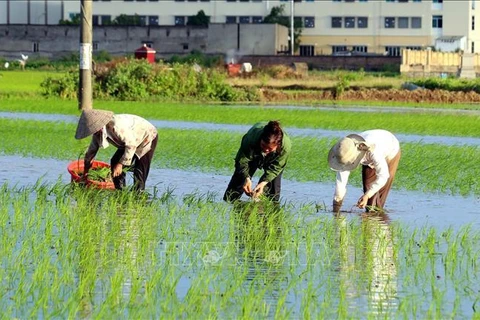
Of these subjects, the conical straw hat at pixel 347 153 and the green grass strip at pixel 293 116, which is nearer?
the conical straw hat at pixel 347 153

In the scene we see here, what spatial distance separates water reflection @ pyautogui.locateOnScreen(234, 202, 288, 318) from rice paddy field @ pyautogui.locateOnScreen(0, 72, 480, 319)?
0.02 m

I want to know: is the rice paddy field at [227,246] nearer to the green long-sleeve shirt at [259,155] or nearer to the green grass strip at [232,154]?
the green grass strip at [232,154]

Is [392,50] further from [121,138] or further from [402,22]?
[121,138]

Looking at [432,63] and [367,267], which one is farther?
[432,63]

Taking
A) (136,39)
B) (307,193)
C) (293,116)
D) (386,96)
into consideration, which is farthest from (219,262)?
(136,39)

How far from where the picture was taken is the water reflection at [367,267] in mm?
8203

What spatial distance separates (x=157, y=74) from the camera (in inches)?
1583

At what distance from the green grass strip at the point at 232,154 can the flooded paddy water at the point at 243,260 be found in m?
2.08

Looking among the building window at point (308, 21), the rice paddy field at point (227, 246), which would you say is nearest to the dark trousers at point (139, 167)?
the rice paddy field at point (227, 246)

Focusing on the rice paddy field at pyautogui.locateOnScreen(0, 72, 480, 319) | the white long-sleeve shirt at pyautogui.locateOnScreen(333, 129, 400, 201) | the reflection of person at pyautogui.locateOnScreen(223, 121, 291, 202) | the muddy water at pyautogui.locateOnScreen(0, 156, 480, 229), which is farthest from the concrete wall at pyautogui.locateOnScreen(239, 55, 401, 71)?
the white long-sleeve shirt at pyautogui.locateOnScreen(333, 129, 400, 201)

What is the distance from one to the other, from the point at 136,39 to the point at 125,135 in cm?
7596

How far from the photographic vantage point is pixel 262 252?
10367 millimetres

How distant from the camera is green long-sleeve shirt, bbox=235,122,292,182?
39.9 feet

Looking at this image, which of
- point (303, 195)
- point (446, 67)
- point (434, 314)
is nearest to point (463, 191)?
point (303, 195)
